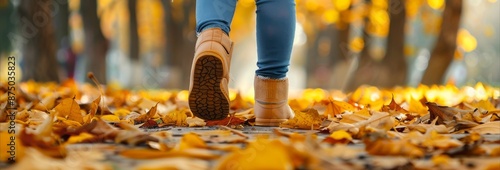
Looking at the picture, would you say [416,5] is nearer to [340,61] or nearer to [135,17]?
[340,61]

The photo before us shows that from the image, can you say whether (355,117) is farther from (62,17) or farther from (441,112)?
(62,17)

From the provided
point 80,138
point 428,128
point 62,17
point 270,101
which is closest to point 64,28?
point 62,17

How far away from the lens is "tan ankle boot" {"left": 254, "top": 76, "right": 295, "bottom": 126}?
11.2 ft

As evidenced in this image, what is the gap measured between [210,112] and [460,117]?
992mm

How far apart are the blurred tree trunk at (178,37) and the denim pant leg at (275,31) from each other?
17.1 meters

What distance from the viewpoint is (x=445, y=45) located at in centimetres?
1111

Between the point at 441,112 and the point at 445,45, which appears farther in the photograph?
the point at 445,45

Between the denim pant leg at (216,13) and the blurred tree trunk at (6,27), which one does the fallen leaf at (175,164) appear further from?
the blurred tree trunk at (6,27)

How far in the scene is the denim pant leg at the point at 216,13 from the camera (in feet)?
10.4

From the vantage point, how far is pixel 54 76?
466 inches

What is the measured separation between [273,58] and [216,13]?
0.33m

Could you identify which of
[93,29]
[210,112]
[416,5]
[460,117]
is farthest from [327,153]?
[416,5]

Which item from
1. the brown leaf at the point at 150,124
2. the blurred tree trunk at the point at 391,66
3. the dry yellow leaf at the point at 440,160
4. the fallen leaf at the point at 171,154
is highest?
the blurred tree trunk at the point at 391,66

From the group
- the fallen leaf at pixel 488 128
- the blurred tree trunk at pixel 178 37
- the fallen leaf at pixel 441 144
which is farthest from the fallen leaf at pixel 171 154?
the blurred tree trunk at pixel 178 37
